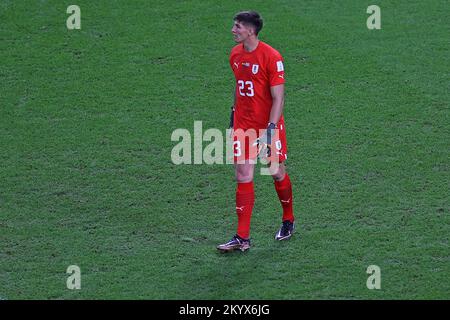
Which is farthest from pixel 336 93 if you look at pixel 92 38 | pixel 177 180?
pixel 92 38

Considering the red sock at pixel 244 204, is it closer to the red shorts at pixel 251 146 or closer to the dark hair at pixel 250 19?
the red shorts at pixel 251 146

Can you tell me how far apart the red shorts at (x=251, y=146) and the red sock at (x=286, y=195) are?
26 cm

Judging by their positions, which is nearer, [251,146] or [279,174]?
[251,146]

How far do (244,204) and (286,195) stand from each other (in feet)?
1.47

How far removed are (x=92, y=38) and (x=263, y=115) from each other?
462 centimetres

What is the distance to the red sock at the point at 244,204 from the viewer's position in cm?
701

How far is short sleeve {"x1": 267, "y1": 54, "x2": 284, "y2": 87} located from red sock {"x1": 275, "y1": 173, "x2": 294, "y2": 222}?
885 millimetres

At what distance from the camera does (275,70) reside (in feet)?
22.4

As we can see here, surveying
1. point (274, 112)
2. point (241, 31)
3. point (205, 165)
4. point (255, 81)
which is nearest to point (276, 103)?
point (274, 112)

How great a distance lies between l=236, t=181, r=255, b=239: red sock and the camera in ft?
23.0

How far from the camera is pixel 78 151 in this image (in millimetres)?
8828

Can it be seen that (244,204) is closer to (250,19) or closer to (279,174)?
(279,174)

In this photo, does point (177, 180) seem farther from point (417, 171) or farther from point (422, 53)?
point (422, 53)

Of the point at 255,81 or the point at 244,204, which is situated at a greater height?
the point at 255,81
